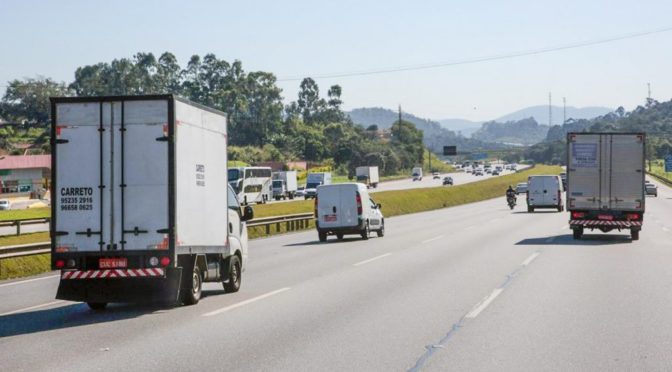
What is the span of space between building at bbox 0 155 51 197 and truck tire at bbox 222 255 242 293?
88.3 metres

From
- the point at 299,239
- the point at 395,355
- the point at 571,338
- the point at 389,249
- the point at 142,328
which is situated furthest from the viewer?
the point at 299,239

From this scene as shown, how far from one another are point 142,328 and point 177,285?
1682 millimetres

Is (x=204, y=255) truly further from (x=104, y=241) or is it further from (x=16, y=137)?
(x=16, y=137)

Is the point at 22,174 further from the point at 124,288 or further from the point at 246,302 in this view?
the point at 124,288

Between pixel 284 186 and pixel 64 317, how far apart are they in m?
83.9

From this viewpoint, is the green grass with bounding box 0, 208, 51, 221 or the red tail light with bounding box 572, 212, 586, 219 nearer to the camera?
the red tail light with bounding box 572, 212, 586, 219

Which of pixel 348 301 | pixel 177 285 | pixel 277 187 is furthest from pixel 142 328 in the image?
pixel 277 187

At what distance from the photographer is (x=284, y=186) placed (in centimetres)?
9738

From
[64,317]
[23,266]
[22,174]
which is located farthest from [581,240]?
[22,174]

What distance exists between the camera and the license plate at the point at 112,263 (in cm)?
1345

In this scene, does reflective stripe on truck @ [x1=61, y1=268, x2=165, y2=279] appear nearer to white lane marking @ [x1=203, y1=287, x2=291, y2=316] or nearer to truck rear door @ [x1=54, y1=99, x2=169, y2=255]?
truck rear door @ [x1=54, y1=99, x2=169, y2=255]

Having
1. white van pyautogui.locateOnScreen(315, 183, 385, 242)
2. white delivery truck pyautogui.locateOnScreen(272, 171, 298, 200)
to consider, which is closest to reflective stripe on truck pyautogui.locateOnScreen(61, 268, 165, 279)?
white van pyautogui.locateOnScreen(315, 183, 385, 242)

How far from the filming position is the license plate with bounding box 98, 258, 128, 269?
13.4 metres

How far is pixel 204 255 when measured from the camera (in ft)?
49.4
